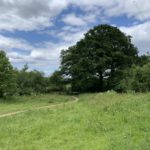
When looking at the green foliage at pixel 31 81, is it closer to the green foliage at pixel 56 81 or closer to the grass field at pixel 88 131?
the green foliage at pixel 56 81

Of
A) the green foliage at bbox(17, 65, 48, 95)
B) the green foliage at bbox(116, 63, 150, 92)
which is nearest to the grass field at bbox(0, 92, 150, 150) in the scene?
the green foliage at bbox(116, 63, 150, 92)

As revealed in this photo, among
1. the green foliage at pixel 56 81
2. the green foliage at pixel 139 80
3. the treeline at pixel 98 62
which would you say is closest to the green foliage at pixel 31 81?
the treeline at pixel 98 62

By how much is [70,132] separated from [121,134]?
8.35 feet

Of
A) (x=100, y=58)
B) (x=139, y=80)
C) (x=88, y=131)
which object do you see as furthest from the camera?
(x=100, y=58)

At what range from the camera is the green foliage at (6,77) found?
48.9 metres

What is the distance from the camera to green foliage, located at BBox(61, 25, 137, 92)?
63.9 meters

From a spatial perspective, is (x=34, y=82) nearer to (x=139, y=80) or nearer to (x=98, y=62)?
(x=98, y=62)

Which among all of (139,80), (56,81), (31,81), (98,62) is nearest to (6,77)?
(139,80)

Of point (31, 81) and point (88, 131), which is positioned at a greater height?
point (31, 81)

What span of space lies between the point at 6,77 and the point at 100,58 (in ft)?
63.3

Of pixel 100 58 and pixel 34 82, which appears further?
pixel 34 82

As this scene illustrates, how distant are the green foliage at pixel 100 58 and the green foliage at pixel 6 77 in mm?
16579

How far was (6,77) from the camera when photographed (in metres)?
49.3

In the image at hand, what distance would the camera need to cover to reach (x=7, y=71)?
164ft
